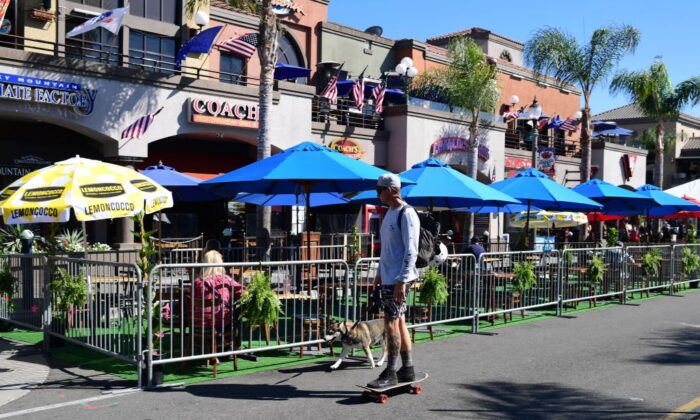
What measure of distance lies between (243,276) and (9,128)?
42.3 feet

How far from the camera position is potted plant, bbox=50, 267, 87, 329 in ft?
25.6

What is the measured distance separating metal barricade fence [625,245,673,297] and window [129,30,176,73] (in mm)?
13803

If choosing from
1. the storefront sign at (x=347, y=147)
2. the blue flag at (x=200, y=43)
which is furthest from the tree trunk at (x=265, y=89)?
the storefront sign at (x=347, y=147)

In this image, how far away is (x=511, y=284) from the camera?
12164 millimetres

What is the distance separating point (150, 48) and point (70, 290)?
14.6m

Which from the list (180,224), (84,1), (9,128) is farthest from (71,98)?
(180,224)

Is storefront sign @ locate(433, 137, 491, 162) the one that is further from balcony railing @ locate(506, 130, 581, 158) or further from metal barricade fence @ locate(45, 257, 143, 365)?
metal barricade fence @ locate(45, 257, 143, 365)

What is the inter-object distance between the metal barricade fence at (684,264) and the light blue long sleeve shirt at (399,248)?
39.9 ft

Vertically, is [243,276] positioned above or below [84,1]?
below

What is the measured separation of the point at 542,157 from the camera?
30.3 metres

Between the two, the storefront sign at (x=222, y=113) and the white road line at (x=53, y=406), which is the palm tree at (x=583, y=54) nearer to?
the storefront sign at (x=222, y=113)

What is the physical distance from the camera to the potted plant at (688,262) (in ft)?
56.4

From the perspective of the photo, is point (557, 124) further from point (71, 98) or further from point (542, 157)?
point (71, 98)

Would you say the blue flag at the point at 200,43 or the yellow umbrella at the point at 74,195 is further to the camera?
the blue flag at the point at 200,43
